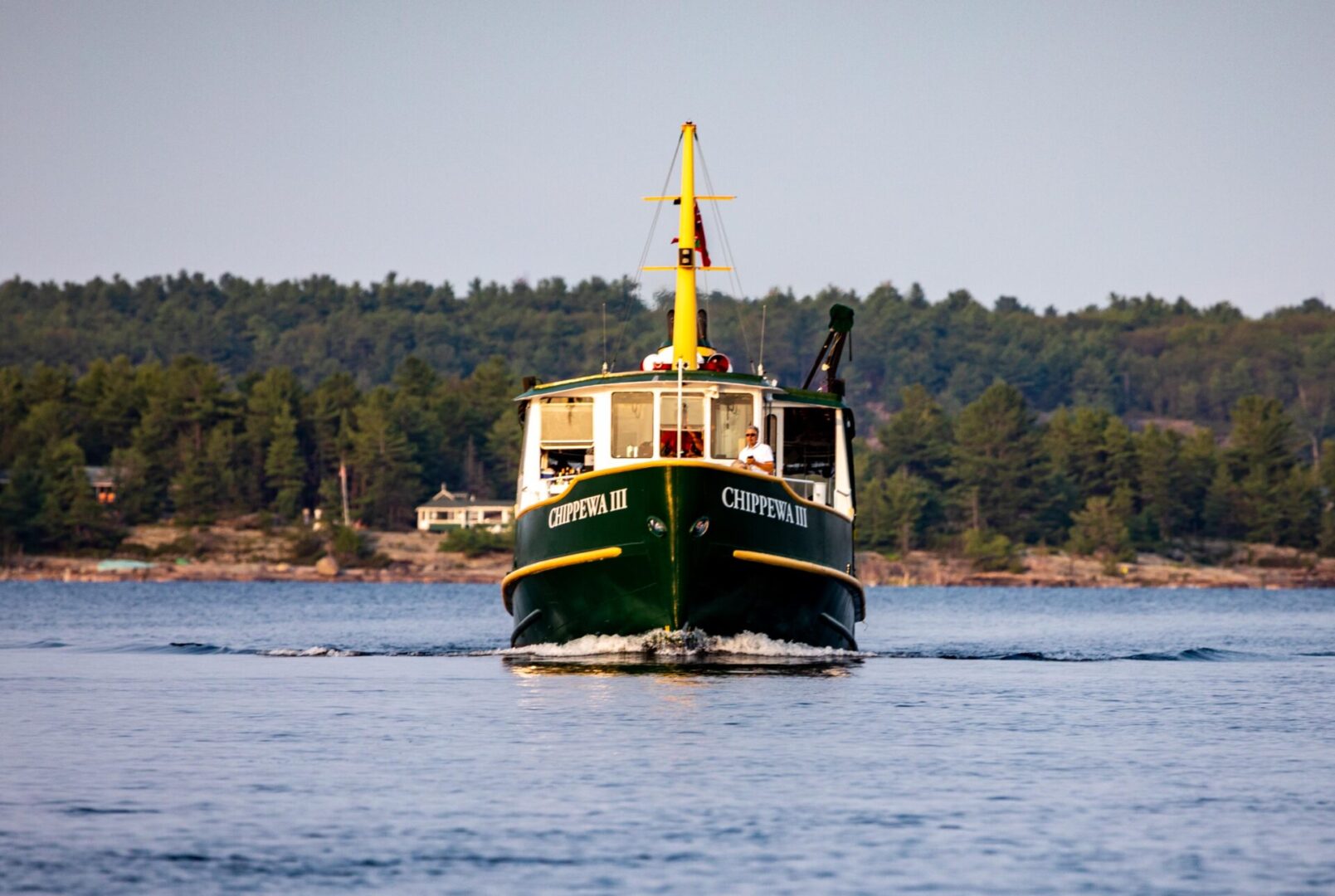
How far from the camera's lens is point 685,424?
101ft

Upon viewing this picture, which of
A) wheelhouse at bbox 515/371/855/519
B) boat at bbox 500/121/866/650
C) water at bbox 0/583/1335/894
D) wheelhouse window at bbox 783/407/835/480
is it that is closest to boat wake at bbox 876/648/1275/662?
water at bbox 0/583/1335/894

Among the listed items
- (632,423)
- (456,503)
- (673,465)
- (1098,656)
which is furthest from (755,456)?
(456,503)

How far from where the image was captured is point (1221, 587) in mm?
157250

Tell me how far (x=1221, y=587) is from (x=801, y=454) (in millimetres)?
131598

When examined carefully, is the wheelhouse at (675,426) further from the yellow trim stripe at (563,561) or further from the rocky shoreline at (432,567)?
the rocky shoreline at (432,567)

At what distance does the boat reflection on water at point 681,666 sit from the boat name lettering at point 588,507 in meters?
2.13

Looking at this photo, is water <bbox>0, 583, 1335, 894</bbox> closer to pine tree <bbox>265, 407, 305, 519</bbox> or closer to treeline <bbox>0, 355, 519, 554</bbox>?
treeline <bbox>0, 355, 519, 554</bbox>

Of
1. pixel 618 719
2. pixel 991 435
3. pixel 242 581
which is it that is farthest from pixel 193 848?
pixel 991 435

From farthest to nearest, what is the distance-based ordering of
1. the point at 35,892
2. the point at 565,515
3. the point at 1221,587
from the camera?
the point at 1221,587, the point at 565,515, the point at 35,892

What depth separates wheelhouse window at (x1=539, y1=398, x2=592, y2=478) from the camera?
3184 centimetres

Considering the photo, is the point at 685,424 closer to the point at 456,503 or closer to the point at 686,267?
the point at 686,267

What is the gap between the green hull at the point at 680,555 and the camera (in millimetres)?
27953

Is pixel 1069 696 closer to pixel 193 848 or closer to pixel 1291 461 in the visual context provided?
pixel 193 848

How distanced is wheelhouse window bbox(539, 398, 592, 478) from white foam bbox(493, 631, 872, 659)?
2873 mm
